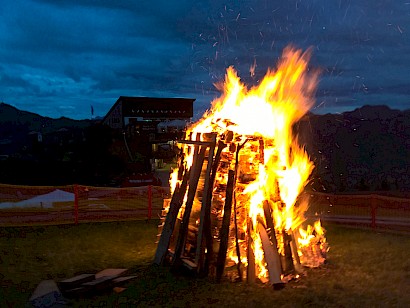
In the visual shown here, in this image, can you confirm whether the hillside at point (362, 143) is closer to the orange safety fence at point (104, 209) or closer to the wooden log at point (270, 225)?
the orange safety fence at point (104, 209)

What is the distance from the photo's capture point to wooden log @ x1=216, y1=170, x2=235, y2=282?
8.19m

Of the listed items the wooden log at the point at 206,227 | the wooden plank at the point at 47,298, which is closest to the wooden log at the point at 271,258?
the wooden log at the point at 206,227

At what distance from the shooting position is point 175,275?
27.7 ft

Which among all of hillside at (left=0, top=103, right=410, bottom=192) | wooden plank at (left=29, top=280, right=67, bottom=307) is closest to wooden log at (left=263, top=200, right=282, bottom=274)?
wooden plank at (left=29, top=280, right=67, bottom=307)

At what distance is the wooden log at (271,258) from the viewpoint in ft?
25.6

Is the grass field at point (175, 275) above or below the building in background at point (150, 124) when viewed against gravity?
below

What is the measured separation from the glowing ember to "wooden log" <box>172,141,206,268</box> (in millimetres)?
433

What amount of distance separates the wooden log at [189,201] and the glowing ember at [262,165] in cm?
43

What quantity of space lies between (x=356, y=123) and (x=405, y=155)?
30.3 feet

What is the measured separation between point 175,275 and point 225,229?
4.39 feet

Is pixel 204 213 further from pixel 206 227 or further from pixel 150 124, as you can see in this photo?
pixel 150 124

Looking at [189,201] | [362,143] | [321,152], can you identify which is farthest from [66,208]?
[362,143]

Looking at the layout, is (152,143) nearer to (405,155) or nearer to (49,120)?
(405,155)

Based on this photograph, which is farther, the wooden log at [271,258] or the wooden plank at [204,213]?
the wooden plank at [204,213]
